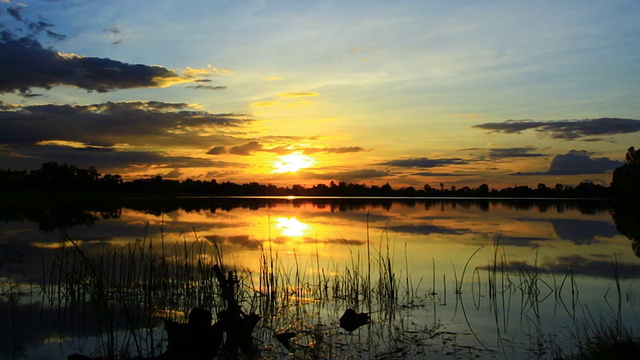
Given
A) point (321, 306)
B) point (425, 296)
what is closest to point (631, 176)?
point (425, 296)

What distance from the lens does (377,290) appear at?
38.7 ft

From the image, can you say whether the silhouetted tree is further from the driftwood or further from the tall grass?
the driftwood

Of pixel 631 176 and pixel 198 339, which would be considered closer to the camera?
pixel 198 339

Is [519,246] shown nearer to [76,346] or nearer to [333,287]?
[333,287]

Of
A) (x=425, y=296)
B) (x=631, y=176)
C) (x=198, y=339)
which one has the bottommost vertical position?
(x=425, y=296)

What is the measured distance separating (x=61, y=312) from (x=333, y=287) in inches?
232

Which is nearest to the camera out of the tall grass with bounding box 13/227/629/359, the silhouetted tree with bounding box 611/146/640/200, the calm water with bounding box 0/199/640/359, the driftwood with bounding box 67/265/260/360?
the driftwood with bounding box 67/265/260/360

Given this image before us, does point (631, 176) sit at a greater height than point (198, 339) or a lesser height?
greater

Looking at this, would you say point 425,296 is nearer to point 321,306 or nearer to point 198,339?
point 321,306

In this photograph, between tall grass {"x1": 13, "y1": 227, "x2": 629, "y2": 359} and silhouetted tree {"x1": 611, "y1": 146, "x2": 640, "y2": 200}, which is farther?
silhouetted tree {"x1": 611, "y1": 146, "x2": 640, "y2": 200}

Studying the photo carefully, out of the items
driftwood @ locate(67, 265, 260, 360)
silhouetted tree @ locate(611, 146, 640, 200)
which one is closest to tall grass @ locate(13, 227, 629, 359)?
driftwood @ locate(67, 265, 260, 360)

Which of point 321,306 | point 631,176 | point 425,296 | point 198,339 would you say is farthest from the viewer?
point 631,176

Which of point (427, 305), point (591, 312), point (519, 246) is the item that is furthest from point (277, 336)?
point (519, 246)

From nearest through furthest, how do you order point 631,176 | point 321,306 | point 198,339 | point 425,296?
point 198,339
point 321,306
point 425,296
point 631,176
